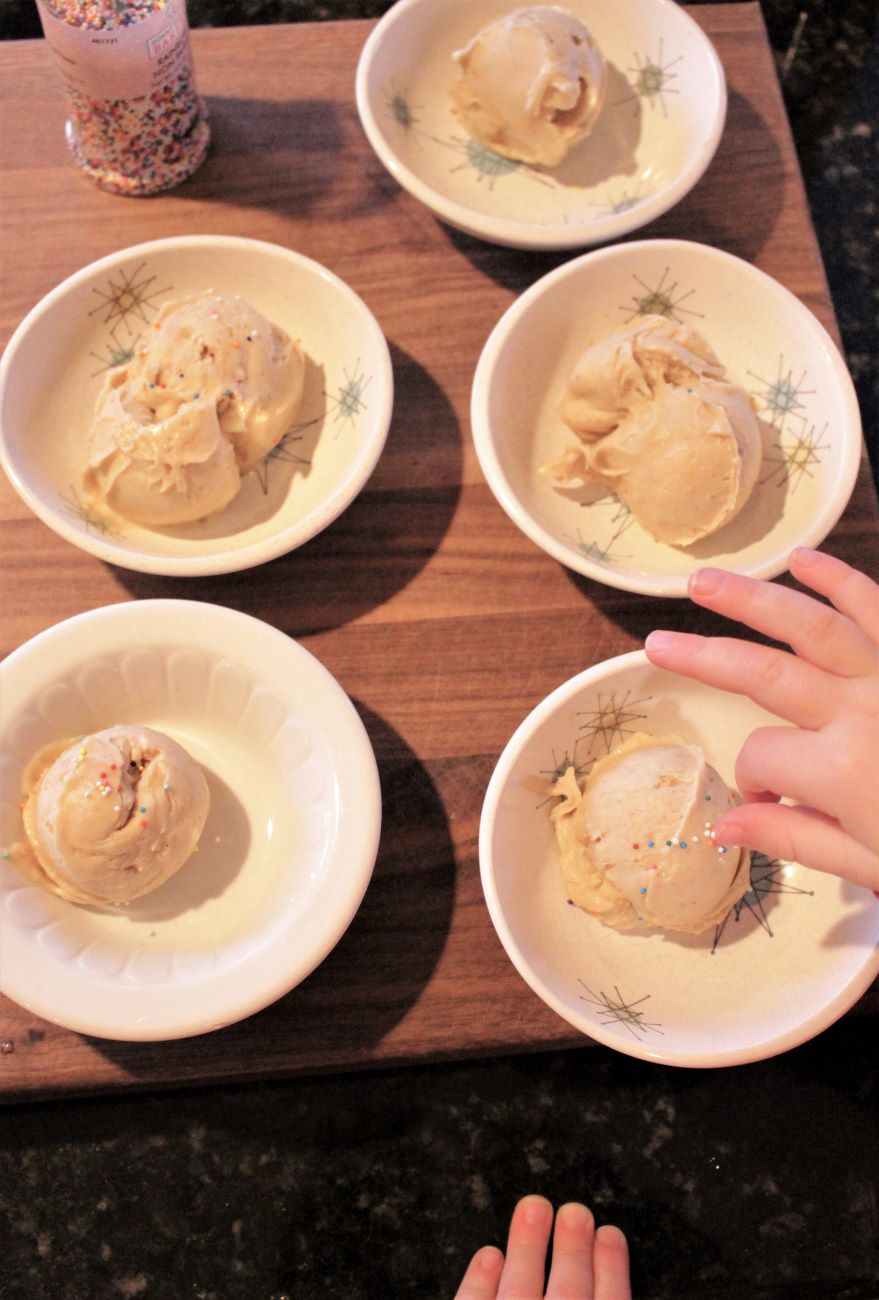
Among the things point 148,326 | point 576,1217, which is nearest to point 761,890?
point 576,1217

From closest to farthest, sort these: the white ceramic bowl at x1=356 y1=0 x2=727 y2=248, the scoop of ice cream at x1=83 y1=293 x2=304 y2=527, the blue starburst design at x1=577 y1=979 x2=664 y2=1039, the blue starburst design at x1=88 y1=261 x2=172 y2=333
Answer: the blue starburst design at x1=577 y1=979 x2=664 y2=1039 < the scoop of ice cream at x1=83 y1=293 x2=304 y2=527 < the blue starburst design at x1=88 y1=261 x2=172 y2=333 < the white ceramic bowl at x1=356 y1=0 x2=727 y2=248

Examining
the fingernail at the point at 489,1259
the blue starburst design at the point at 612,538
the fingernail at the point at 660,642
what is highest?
the fingernail at the point at 660,642

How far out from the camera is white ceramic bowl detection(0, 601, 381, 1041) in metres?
0.96

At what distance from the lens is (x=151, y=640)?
1057 millimetres

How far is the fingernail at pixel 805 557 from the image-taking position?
3.18 ft

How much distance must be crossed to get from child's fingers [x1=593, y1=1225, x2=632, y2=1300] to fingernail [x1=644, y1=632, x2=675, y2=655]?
0.70 meters

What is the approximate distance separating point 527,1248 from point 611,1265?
93 millimetres

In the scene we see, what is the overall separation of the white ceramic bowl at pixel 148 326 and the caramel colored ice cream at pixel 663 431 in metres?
0.22

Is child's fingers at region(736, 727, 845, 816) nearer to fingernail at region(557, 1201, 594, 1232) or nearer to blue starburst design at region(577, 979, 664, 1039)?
blue starburst design at region(577, 979, 664, 1039)

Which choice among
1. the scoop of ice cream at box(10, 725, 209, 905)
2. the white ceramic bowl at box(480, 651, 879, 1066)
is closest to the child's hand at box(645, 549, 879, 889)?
the white ceramic bowl at box(480, 651, 879, 1066)

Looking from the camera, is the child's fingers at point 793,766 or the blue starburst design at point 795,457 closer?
the child's fingers at point 793,766

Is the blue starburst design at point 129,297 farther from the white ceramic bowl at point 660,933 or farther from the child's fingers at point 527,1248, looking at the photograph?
the child's fingers at point 527,1248

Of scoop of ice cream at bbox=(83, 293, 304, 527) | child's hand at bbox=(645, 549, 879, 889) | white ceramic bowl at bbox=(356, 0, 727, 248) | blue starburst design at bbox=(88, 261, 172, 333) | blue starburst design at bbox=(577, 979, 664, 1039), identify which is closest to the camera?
child's hand at bbox=(645, 549, 879, 889)

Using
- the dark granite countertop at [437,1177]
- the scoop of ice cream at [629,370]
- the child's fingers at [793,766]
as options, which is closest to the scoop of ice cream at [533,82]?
the scoop of ice cream at [629,370]
